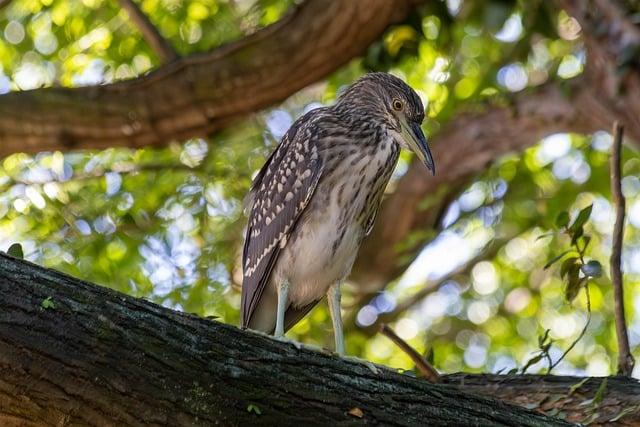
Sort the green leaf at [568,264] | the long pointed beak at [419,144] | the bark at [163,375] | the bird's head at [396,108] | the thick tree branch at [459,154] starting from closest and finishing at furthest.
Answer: the bark at [163,375]
the green leaf at [568,264]
the long pointed beak at [419,144]
the bird's head at [396,108]
the thick tree branch at [459,154]

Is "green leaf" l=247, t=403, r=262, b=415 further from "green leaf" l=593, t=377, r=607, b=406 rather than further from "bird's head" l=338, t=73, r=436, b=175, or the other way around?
"bird's head" l=338, t=73, r=436, b=175

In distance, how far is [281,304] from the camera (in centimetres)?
478

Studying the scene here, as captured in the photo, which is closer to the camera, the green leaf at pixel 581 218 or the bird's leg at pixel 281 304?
the green leaf at pixel 581 218

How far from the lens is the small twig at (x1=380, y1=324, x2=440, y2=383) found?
428 cm

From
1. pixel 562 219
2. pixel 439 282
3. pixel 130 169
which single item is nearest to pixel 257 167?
pixel 130 169

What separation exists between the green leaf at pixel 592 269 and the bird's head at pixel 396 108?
36.1 inches

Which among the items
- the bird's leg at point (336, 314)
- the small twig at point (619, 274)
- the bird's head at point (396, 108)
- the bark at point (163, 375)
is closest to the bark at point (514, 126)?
the bird's head at point (396, 108)

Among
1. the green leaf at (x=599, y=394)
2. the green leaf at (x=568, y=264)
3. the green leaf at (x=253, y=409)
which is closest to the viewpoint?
the green leaf at (x=253, y=409)

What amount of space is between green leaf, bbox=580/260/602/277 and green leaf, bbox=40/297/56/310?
2352mm

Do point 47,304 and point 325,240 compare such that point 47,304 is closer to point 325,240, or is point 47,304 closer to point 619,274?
point 325,240

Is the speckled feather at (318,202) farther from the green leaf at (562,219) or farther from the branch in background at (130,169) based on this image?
the branch in background at (130,169)

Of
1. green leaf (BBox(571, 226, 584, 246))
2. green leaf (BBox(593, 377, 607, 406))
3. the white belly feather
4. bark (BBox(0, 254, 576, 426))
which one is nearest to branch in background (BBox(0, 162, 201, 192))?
the white belly feather

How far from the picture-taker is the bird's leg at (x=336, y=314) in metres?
4.63

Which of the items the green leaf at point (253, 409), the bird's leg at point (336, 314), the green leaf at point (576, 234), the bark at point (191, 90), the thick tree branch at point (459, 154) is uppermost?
the bark at point (191, 90)
